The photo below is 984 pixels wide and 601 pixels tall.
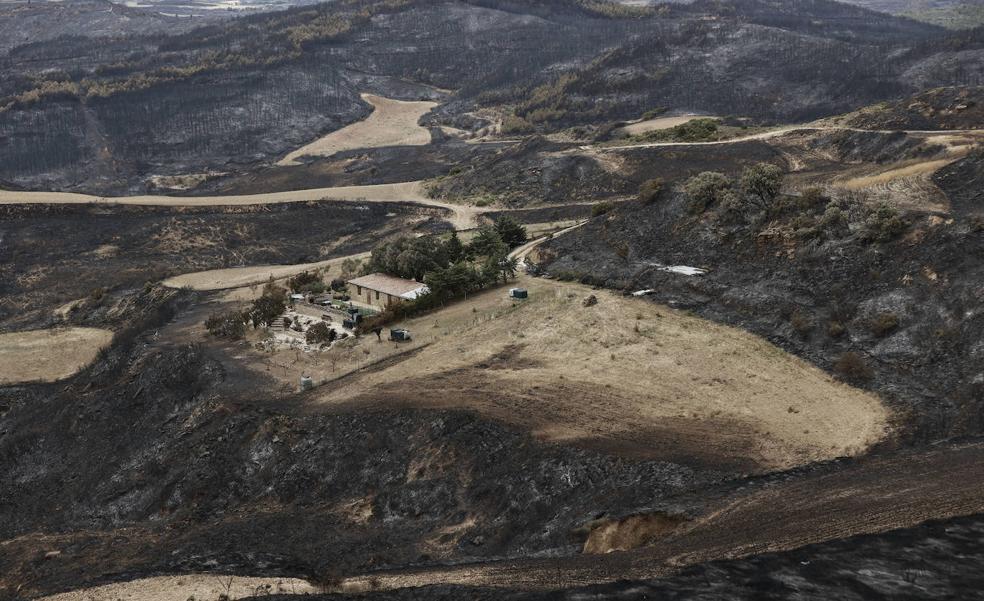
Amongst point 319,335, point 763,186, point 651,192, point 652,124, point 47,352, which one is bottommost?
point 47,352

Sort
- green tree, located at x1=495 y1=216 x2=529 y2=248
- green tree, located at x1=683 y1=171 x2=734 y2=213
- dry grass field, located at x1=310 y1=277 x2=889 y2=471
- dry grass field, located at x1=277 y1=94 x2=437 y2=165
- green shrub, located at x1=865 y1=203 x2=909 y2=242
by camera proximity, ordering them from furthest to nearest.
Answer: dry grass field, located at x1=277 y1=94 x2=437 y2=165 < green tree, located at x1=495 y1=216 x2=529 y2=248 < green tree, located at x1=683 y1=171 x2=734 y2=213 < green shrub, located at x1=865 y1=203 x2=909 y2=242 < dry grass field, located at x1=310 y1=277 x2=889 y2=471

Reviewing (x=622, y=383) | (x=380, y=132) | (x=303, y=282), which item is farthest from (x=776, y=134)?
(x=380, y=132)

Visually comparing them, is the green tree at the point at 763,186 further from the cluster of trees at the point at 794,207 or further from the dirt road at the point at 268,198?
the dirt road at the point at 268,198

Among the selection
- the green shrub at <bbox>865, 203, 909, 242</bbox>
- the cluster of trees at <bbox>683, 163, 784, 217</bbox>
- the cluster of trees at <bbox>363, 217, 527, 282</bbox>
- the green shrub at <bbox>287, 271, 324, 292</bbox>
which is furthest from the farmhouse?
the green shrub at <bbox>865, 203, 909, 242</bbox>

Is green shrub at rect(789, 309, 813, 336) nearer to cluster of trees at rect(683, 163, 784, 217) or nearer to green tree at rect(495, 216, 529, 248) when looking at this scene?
cluster of trees at rect(683, 163, 784, 217)

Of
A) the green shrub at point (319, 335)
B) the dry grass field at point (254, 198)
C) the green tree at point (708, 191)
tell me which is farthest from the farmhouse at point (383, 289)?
the dry grass field at point (254, 198)

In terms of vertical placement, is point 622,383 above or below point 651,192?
below

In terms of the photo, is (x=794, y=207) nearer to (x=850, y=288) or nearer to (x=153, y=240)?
(x=850, y=288)
